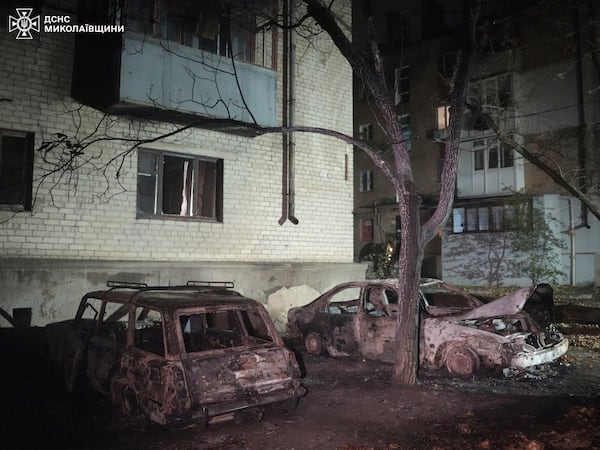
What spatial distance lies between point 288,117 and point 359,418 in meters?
7.72

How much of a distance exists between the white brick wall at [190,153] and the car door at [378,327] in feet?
11.5

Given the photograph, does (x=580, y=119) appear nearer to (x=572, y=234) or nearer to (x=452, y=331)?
(x=572, y=234)

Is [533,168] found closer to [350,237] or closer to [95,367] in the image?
[350,237]

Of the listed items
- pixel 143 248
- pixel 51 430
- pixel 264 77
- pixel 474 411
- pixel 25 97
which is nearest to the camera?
pixel 51 430

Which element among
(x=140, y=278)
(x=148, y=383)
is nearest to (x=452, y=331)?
(x=148, y=383)

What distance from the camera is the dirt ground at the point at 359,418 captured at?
438 cm

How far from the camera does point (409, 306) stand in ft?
20.5

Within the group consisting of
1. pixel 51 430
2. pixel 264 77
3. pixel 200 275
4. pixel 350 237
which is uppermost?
pixel 264 77

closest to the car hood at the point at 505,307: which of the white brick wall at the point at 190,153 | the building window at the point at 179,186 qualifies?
the white brick wall at the point at 190,153

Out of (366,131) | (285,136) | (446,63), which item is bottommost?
(285,136)

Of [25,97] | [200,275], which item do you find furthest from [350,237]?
[25,97]

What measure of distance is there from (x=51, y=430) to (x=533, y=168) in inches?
926

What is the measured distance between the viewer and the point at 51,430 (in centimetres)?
471

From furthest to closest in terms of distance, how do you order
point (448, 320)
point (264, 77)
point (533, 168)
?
point (533, 168) → point (264, 77) → point (448, 320)
